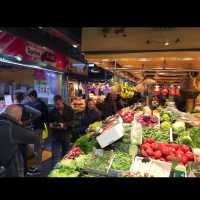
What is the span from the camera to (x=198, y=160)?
4094 millimetres

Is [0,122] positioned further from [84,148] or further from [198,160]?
[198,160]

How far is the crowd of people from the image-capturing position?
5305 mm

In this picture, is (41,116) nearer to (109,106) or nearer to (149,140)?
(109,106)

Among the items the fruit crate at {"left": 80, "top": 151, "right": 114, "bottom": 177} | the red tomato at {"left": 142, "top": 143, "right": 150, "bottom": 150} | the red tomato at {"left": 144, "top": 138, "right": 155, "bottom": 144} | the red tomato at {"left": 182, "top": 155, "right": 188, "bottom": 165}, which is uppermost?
the red tomato at {"left": 144, "top": 138, "right": 155, "bottom": 144}

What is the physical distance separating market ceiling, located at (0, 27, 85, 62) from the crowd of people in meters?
1.30

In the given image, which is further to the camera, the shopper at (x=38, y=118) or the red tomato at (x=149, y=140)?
the shopper at (x=38, y=118)

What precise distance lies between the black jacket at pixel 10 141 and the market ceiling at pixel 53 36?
2.33 meters

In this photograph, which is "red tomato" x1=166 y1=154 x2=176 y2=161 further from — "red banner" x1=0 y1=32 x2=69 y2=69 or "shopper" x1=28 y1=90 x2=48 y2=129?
"shopper" x1=28 y1=90 x2=48 y2=129

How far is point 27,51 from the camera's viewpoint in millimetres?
8188

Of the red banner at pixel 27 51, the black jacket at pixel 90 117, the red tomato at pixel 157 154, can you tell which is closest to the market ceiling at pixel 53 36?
the red banner at pixel 27 51

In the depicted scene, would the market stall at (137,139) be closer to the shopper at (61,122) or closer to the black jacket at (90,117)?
the shopper at (61,122)

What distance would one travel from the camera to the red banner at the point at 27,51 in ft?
22.9

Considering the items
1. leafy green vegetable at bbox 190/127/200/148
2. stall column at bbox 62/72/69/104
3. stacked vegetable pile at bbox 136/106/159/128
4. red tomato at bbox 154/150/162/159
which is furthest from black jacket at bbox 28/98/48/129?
red tomato at bbox 154/150/162/159
